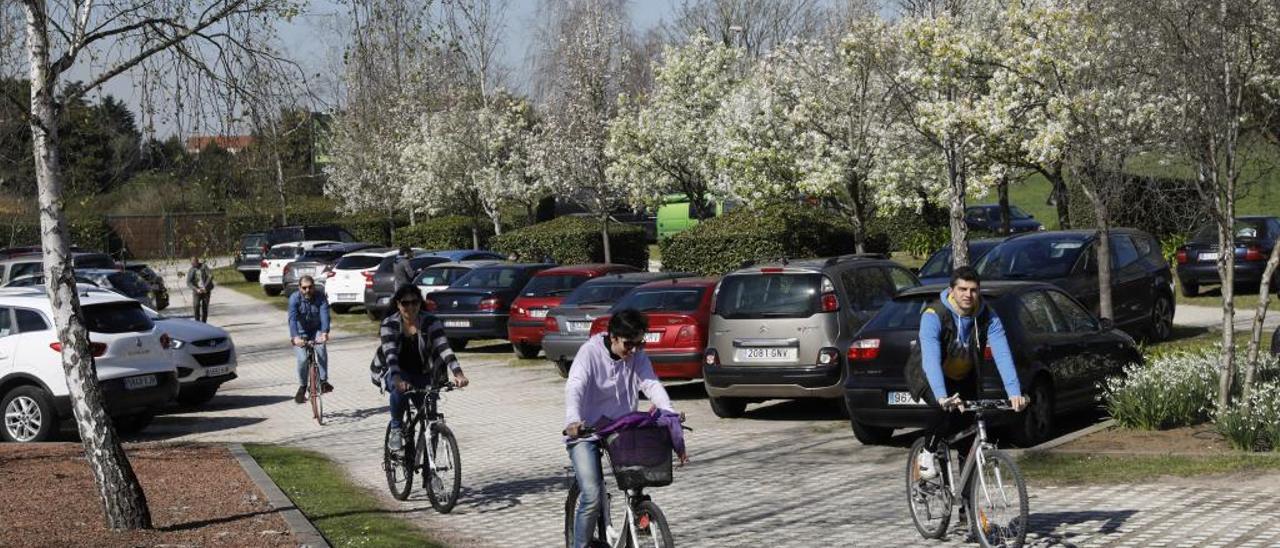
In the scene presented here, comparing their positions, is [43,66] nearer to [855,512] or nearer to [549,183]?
[855,512]

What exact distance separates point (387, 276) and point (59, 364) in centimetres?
1608

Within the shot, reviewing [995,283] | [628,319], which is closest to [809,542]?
[628,319]

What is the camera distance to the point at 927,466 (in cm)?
916

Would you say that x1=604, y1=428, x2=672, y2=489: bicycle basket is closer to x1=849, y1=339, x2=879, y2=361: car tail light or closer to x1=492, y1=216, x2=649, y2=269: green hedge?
x1=849, y1=339, x2=879, y2=361: car tail light

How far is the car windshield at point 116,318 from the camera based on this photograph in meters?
16.8

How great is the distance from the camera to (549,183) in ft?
158

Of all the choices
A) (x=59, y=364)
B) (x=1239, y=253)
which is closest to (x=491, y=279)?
(x=59, y=364)

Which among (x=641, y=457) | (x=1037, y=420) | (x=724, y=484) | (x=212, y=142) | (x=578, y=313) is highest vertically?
(x=212, y=142)

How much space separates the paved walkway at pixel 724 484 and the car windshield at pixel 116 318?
1283 mm

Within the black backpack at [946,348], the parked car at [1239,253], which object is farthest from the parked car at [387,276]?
the black backpack at [946,348]

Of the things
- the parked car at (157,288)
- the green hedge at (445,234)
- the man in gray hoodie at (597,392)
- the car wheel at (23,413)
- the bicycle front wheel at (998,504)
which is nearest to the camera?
the man in gray hoodie at (597,392)

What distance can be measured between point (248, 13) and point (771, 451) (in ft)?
20.0

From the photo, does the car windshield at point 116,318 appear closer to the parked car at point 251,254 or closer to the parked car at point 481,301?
the parked car at point 481,301

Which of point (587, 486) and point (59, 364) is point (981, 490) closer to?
point (587, 486)
